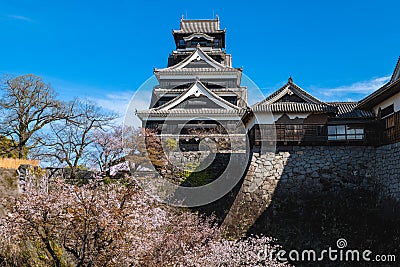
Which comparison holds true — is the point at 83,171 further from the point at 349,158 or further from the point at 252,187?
the point at 349,158

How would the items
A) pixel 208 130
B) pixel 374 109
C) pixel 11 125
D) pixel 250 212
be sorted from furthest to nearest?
1. pixel 208 130
2. pixel 11 125
3. pixel 374 109
4. pixel 250 212

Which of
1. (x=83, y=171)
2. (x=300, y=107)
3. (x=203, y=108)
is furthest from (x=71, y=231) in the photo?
(x=203, y=108)

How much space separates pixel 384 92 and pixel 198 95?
10.3 metres

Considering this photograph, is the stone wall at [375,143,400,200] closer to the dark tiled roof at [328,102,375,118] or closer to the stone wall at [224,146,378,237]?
the stone wall at [224,146,378,237]

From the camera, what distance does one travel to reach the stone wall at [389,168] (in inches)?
462

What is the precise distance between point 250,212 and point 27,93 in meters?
11.8

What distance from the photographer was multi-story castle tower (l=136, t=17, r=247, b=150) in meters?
19.3

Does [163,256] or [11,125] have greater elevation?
[11,125]

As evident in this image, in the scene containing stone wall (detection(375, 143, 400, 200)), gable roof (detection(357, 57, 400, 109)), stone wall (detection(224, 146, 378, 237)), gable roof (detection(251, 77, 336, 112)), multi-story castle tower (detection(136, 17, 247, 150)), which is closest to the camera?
gable roof (detection(357, 57, 400, 109))

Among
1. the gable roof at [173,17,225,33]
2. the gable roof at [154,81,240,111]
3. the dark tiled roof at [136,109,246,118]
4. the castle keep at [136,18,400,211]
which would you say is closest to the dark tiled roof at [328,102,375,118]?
the castle keep at [136,18,400,211]

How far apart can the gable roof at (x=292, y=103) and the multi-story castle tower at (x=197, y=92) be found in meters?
3.53

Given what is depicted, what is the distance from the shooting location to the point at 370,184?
13039 millimetres

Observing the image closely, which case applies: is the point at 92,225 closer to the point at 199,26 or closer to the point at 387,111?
the point at 387,111

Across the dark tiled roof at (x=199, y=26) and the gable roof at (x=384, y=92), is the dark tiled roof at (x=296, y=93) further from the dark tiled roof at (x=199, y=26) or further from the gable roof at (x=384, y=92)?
the dark tiled roof at (x=199, y=26)
